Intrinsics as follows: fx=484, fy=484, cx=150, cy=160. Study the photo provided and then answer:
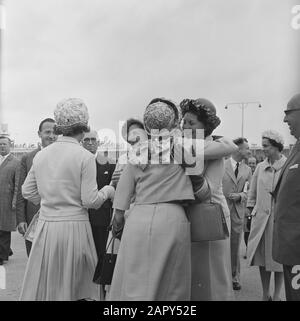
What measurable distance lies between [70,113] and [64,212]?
686 millimetres

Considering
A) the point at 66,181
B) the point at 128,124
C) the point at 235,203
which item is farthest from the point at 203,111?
the point at 235,203

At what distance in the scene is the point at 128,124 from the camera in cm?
459

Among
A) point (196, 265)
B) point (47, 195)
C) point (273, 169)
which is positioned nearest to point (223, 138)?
point (196, 265)

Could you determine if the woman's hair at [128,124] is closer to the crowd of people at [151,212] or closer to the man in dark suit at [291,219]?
the crowd of people at [151,212]

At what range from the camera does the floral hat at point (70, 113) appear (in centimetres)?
335

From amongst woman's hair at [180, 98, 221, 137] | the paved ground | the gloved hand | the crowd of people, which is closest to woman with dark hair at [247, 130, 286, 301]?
the paved ground

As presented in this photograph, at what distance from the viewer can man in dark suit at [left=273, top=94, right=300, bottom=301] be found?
10.2 ft

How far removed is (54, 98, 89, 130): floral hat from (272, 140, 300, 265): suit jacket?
1454 millimetres

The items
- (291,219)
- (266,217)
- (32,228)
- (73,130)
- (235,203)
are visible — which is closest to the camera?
(291,219)

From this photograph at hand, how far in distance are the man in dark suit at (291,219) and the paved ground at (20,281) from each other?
2.22 m

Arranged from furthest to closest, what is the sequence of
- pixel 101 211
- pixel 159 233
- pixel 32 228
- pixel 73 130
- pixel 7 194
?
pixel 7 194
pixel 101 211
pixel 32 228
pixel 73 130
pixel 159 233

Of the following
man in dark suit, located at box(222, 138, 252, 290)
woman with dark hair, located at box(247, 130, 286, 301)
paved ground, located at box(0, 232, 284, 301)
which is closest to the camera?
woman with dark hair, located at box(247, 130, 286, 301)

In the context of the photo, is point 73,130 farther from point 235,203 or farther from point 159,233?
point 235,203

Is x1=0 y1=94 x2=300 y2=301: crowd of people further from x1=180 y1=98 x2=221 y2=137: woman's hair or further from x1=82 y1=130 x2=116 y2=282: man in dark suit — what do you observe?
x1=82 y1=130 x2=116 y2=282: man in dark suit
